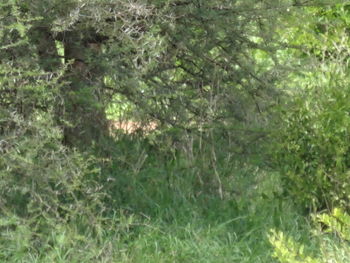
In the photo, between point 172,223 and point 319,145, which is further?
point 172,223

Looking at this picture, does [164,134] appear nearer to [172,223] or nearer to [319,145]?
[172,223]

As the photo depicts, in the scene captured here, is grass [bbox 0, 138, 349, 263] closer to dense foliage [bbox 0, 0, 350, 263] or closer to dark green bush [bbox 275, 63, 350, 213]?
dense foliage [bbox 0, 0, 350, 263]

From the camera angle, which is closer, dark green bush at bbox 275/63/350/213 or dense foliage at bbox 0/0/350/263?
dense foliage at bbox 0/0/350/263

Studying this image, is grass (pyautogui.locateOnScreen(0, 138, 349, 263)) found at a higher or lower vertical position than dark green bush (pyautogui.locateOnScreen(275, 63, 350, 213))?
lower

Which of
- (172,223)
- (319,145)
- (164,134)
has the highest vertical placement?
(319,145)

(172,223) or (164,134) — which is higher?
(164,134)

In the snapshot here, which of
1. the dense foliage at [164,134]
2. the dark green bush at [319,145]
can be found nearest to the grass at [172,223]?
the dense foliage at [164,134]

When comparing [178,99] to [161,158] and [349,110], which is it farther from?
[349,110]

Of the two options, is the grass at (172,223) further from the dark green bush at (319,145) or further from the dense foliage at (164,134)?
the dark green bush at (319,145)

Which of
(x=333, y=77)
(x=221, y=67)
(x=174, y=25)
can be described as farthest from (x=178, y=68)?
(x=333, y=77)

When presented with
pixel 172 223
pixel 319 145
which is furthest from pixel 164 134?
pixel 319 145

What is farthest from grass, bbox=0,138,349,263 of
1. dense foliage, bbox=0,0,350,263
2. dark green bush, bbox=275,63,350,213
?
dark green bush, bbox=275,63,350,213

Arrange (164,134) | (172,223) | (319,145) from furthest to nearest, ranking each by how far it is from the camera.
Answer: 1. (164,134)
2. (172,223)
3. (319,145)

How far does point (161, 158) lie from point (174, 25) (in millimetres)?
1215
